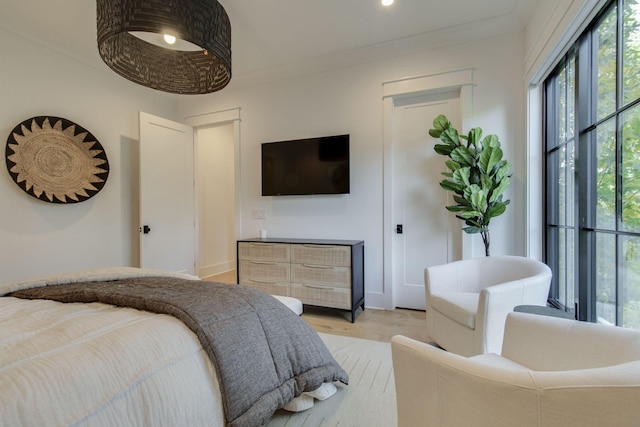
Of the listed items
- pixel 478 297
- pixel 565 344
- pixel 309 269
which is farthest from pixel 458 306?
pixel 309 269

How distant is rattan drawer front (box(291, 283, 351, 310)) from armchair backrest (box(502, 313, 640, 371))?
1678 mm

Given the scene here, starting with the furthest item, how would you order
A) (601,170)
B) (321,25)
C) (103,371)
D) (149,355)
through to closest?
(321,25) < (601,170) < (149,355) < (103,371)

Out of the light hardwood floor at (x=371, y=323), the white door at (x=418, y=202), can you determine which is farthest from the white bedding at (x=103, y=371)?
the white door at (x=418, y=202)

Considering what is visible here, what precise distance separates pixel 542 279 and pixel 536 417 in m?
1.35

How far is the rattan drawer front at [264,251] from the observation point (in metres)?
3.06

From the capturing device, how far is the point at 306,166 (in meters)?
3.35

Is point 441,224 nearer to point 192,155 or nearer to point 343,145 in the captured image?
point 343,145

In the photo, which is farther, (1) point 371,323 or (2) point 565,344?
(1) point 371,323

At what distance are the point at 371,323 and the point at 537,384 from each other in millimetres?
2200

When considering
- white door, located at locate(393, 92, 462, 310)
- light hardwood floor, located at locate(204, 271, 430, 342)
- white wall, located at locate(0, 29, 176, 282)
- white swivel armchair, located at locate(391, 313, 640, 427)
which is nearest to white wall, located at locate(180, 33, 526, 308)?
white door, located at locate(393, 92, 462, 310)

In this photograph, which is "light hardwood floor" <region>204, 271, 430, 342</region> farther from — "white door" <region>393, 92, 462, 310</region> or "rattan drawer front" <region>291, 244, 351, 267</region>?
"rattan drawer front" <region>291, 244, 351, 267</region>

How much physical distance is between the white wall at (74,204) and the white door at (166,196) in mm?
329

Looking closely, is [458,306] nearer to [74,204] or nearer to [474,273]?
[474,273]

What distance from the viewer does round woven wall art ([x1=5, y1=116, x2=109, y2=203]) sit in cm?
258
